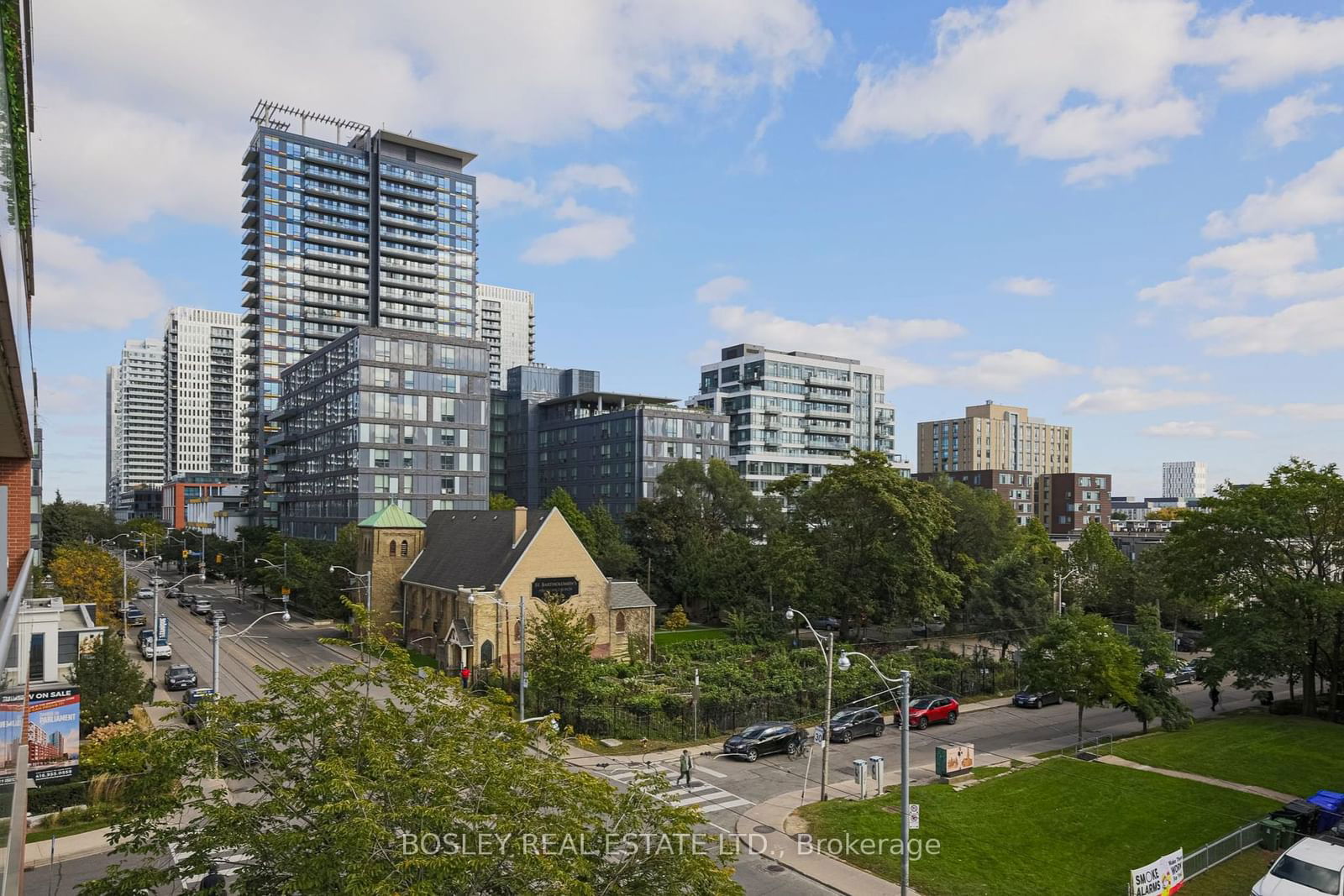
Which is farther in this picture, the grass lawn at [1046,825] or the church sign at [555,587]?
the church sign at [555,587]

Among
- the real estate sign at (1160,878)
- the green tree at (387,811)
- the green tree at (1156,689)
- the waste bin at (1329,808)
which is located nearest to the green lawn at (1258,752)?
Answer: the green tree at (1156,689)

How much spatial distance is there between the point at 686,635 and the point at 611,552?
1150 centimetres

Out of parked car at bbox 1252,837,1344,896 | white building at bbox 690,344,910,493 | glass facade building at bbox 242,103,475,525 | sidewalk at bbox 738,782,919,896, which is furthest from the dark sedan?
glass facade building at bbox 242,103,475,525

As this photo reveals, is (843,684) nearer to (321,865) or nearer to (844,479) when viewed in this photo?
(844,479)

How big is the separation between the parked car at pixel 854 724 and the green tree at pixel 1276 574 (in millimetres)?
18021

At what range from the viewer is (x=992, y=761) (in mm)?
34031

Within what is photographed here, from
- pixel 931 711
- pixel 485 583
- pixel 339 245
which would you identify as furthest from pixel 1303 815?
pixel 339 245

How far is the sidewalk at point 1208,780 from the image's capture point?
30.0 metres

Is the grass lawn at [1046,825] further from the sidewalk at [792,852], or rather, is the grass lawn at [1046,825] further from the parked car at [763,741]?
the parked car at [763,741]

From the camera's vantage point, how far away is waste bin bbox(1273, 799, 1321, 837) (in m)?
25.3

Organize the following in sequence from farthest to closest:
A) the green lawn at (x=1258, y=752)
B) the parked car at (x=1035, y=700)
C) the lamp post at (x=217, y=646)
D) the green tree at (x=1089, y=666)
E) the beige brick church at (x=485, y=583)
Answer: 1. the beige brick church at (x=485, y=583)
2. the parked car at (x=1035, y=700)
3. the green tree at (x=1089, y=666)
4. the green lawn at (x=1258, y=752)
5. the lamp post at (x=217, y=646)

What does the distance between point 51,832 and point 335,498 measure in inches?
2575

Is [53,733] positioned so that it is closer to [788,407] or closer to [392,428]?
[392,428]

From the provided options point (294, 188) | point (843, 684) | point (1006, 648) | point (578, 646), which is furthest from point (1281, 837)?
point (294, 188)
